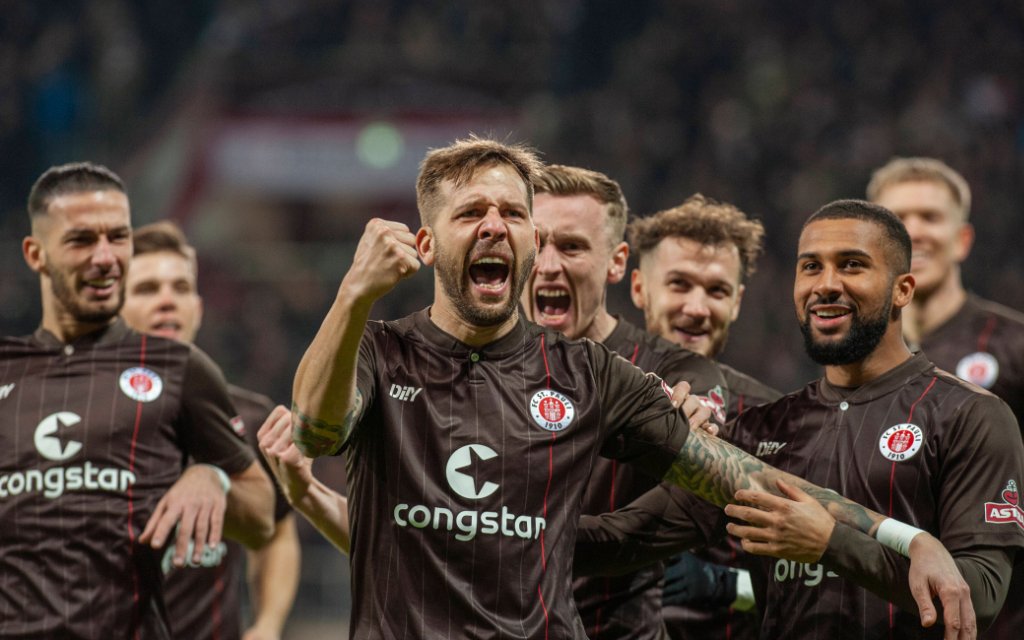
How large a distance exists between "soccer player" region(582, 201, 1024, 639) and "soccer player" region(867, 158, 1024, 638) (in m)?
1.89

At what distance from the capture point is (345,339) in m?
3.16

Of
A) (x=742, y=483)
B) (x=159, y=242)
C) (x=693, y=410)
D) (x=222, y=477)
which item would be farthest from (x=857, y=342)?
(x=159, y=242)

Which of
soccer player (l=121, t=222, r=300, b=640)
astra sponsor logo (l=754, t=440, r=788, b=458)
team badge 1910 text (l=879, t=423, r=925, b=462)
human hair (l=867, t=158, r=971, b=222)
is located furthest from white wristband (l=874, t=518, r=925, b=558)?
soccer player (l=121, t=222, r=300, b=640)

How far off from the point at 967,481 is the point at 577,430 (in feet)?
3.97

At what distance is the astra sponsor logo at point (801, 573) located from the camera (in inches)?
158

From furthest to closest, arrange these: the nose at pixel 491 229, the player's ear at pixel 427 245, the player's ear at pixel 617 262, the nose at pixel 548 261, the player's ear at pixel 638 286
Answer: the player's ear at pixel 638 286 < the player's ear at pixel 617 262 < the nose at pixel 548 261 < the player's ear at pixel 427 245 < the nose at pixel 491 229

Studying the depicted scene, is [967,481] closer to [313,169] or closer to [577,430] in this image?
[577,430]

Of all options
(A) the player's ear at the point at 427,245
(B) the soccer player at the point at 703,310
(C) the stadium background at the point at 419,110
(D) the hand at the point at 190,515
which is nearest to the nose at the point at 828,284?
(B) the soccer player at the point at 703,310

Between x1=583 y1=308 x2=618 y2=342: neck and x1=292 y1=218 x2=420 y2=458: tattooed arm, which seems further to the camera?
x1=583 y1=308 x2=618 y2=342: neck

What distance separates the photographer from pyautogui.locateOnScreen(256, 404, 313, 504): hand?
3682 mm

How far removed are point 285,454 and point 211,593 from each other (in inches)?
97.9

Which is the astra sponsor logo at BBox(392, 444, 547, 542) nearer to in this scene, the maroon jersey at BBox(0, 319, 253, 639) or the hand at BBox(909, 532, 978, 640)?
the hand at BBox(909, 532, 978, 640)

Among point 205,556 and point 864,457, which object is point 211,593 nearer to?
point 205,556

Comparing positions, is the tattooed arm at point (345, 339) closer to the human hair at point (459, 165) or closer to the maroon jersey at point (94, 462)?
the human hair at point (459, 165)
